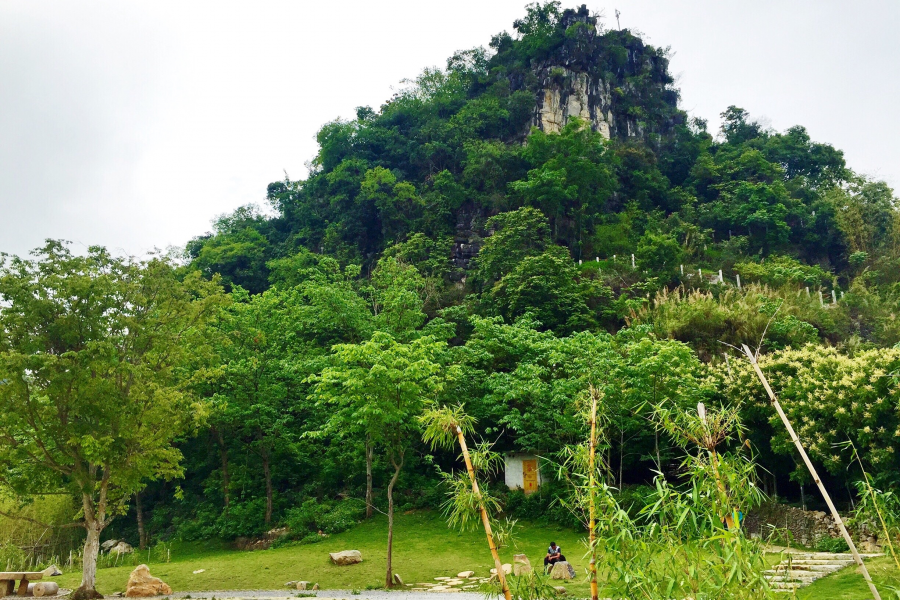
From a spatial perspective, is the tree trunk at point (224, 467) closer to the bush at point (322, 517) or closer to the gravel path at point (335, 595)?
the bush at point (322, 517)

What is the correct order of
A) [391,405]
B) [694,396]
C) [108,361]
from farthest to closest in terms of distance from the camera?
[694,396] < [391,405] < [108,361]

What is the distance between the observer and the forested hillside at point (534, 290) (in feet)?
56.1

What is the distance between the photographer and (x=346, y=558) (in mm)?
14984

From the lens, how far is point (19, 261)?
1361 centimetres

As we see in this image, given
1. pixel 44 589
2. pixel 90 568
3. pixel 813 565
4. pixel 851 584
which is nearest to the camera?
pixel 851 584

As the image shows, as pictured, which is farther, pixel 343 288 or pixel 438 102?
pixel 438 102

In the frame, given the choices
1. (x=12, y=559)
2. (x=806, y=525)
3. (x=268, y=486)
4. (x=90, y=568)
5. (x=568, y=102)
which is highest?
(x=568, y=102)

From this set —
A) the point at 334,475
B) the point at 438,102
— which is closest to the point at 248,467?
the point at 334,475

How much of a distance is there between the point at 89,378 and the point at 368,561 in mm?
7172

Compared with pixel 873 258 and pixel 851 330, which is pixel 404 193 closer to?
pixel 851 330

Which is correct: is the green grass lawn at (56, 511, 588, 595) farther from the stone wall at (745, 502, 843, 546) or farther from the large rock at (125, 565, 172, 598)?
the stone wall at (745, 502, 843, 546)

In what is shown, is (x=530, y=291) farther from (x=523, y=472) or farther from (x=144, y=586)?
(x=144, y=586)

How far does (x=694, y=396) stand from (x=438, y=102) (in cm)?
3476

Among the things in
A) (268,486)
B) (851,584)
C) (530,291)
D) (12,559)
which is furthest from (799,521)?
(12,559)
